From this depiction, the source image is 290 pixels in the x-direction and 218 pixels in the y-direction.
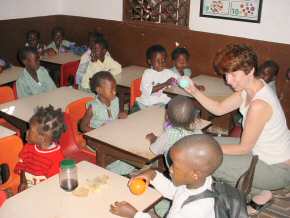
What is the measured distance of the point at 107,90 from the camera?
343cm

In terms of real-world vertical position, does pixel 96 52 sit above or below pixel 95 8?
below

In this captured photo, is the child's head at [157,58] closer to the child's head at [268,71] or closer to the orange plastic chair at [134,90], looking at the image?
the orange plastic chair at [134,90]

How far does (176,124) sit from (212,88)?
6.78 feet

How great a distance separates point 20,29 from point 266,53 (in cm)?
386

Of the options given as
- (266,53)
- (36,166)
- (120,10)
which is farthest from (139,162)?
(120,10)

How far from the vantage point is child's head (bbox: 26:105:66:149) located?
257 cm

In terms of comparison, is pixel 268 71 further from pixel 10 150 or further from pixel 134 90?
pixel 10 150

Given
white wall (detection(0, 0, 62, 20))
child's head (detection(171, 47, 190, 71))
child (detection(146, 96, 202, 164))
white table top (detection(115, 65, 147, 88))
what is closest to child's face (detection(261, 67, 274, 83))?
child's head (detection(171, 47, 190, 71))

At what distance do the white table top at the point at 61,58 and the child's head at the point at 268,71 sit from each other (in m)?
2.79

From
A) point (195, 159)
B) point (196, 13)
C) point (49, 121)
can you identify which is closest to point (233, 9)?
point (196, 13)

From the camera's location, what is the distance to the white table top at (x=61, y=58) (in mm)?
5590

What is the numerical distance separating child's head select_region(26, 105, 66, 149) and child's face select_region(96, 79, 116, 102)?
32.0 inches

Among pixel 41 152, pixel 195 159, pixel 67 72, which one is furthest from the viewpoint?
pixel 67 72

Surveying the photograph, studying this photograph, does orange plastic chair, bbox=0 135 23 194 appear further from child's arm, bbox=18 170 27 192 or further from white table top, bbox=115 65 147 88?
white table top, bbox=115 65 147 88
